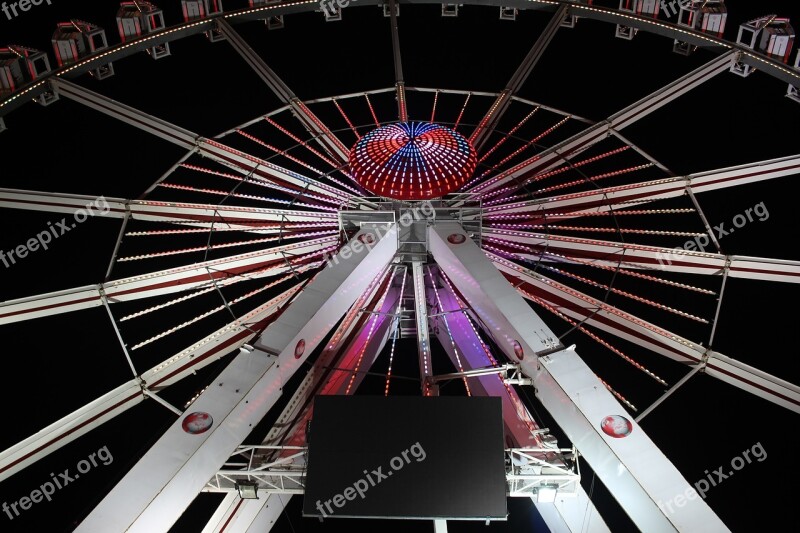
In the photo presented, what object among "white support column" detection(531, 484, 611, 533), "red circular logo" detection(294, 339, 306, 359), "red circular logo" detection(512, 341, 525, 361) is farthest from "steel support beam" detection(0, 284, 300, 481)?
"white support column" detection(531, 484, 611, 533)

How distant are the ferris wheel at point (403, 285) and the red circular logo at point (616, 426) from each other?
0.8 inches

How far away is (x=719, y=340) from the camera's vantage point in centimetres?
1858

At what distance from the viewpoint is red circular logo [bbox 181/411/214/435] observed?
10517 mm

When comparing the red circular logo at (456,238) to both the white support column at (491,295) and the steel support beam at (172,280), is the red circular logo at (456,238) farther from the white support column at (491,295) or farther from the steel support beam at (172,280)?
the steel support beam at (172,280)

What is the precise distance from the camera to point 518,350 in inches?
494

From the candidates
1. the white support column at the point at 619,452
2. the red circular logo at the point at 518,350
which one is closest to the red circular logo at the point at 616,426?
the white support column at the point at 619,452

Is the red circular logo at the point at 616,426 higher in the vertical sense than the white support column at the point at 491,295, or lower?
lower

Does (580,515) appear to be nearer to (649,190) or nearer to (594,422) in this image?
(594,422)

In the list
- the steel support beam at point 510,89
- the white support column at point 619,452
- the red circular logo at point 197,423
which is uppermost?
the steel support beam at point 510,89

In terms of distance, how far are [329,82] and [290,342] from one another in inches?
634

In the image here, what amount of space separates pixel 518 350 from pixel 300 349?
3.78m

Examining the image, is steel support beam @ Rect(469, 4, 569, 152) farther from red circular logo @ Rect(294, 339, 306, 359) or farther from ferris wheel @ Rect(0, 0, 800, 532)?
red circular logo @ Rect(294, 339, 306, 359)

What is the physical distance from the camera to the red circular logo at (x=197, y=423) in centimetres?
1052

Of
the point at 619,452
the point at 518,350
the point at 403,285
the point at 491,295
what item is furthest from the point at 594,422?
the point at 403,285
